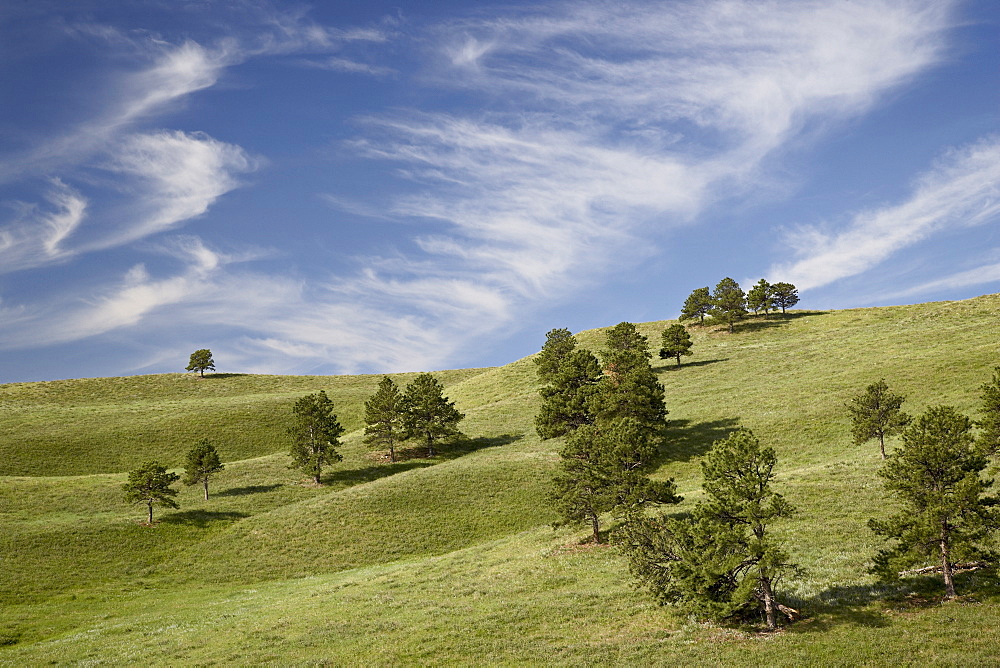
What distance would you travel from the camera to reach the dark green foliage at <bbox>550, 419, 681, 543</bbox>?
39.0 meters

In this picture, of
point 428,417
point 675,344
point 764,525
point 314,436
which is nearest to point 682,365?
point 675,344

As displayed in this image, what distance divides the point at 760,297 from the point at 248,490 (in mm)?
108270

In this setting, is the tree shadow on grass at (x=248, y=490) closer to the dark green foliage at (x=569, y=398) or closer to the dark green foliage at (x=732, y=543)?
the dark green foliage at (x=569, y=398)

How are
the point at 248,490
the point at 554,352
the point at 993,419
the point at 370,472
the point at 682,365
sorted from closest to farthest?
the point at 993,419, the point at 248,490, the point at 370,472, the point at 554,352, the point at 682,365

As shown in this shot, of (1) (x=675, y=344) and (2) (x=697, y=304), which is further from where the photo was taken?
(2) (x=697, y=304)

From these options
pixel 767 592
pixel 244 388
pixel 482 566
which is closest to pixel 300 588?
pixel 482 566

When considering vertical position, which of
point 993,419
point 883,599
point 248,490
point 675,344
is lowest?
point 883,599

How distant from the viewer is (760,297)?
126250mm

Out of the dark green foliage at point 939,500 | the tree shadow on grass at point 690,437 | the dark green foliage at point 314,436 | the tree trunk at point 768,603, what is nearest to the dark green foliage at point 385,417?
the dark green foliage at point 314,436

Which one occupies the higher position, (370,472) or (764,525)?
(370,472)

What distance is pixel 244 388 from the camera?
137500mm

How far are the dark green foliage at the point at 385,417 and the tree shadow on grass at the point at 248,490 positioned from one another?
1396cm

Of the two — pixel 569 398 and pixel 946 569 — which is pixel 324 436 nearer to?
pixel 569 398

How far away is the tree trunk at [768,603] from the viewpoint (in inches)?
934
